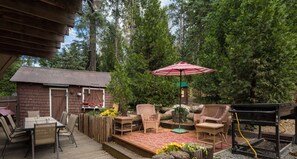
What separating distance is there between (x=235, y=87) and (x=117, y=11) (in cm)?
1307

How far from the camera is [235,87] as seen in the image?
18.0 feet

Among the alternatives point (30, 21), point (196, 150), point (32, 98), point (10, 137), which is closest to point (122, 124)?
point (196, 150)

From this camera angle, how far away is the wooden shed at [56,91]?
938 centimetres

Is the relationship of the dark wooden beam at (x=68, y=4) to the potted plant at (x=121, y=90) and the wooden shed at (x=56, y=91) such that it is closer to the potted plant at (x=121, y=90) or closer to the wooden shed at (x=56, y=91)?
the potted plant at (x=121, y=90)

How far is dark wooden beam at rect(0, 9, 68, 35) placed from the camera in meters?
1.99

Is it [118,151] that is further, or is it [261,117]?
[118,151]

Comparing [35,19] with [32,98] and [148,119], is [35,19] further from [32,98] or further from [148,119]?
[32,98]

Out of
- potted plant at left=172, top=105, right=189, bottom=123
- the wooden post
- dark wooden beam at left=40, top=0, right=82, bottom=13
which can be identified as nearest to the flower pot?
potted plant at left=172, top=105, right=189, bottom=123

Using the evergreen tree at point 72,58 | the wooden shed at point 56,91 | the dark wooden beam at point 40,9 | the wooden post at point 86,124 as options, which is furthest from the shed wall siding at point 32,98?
the dark wooden beam at point 40,9

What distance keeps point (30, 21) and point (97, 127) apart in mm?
4200

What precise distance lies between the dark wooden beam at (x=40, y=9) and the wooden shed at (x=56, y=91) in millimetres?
9061

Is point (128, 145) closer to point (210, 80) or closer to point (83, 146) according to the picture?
point (83, 146)

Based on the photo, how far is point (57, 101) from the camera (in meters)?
10.2

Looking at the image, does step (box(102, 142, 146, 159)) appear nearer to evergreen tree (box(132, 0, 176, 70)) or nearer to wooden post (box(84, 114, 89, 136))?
wooden post (box(84, 114, 89, 136))
